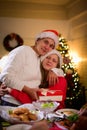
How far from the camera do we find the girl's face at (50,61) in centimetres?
191

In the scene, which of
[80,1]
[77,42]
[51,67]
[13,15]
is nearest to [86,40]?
[77,42]

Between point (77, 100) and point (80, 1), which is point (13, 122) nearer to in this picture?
point (77, 100)

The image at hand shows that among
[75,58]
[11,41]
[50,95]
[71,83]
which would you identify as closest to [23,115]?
[50,95]

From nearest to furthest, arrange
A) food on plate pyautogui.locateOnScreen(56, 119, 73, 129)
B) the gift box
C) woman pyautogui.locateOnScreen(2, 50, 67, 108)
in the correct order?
food on plate pyautogui.locateOnScreen(56, 119, 73, 129), the gift box, woman pyautogui.locateOnScreen(2, 50, 67, 108)

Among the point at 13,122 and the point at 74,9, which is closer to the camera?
the point at 13,122

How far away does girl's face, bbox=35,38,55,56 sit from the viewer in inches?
76.2

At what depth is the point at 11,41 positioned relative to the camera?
5.37 m

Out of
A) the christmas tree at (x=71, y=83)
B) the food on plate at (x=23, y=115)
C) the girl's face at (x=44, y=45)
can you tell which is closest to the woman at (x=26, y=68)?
the girl's face at (x=44, y=45)

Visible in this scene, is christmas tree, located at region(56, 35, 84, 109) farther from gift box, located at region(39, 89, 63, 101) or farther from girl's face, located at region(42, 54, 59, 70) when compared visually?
gift box, located at region(39, 89, 63, 101)

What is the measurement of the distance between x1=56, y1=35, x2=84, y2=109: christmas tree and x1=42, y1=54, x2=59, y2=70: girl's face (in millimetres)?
2912

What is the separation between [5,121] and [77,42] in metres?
4.42

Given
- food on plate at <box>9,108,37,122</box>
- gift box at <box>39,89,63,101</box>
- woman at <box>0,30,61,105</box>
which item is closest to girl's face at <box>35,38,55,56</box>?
woman at <box>0,30,61,105</box>

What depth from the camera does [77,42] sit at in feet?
18.2

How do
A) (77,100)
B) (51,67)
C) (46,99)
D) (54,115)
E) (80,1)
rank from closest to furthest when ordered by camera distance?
(54,115) → (46,99) → (51,67) → (77,100) → (80,1)
